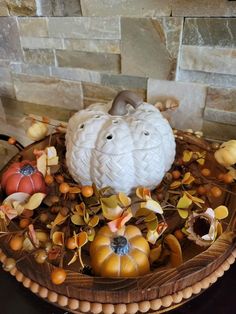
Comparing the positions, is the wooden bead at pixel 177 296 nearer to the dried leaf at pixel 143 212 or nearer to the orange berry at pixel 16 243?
the dried leaf at pixel 143 212

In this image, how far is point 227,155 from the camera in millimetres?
510

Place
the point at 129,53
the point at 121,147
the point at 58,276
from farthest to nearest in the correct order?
the point at 129,53, the point at 121,147, the point at 58,276

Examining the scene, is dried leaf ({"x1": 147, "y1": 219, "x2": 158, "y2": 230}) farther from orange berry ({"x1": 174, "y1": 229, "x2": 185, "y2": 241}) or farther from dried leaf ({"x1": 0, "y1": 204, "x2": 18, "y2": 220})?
dried leaf ({"x1": 0, "y1": 204, "x2": 18, "y2": 220})

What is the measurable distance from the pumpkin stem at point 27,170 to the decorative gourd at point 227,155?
34 cm

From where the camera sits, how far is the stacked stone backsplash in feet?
→ 1.86

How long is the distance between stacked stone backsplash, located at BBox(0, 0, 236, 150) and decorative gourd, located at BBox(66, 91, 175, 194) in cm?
17

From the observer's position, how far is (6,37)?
78cm

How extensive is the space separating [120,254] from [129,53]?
1.47ft

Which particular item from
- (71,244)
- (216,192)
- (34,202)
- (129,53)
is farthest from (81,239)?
(129,53)

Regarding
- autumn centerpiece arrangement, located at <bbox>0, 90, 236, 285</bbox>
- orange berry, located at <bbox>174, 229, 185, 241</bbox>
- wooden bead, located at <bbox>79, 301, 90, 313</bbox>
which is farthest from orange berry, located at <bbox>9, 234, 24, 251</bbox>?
orange berry, located at <bbox>174, 229, 185, 241</bbox>

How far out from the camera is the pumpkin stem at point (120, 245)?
1.27 ft

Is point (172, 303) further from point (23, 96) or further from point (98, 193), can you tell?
point (23, 96)

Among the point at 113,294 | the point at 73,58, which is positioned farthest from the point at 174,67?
the point at 113,294

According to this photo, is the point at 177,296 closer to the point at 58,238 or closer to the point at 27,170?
the point at 58,238
